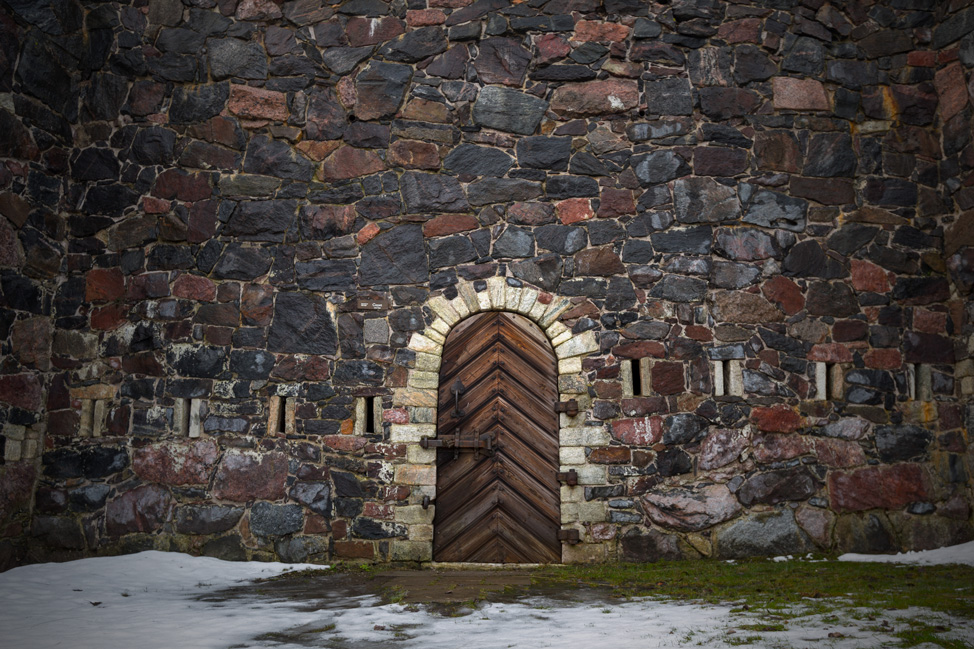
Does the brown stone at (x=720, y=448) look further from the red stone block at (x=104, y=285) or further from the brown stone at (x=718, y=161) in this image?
the red stone block at (x=104, y=285)

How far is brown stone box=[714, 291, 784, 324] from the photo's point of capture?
251 inches

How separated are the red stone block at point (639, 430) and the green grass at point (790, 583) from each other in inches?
38.9

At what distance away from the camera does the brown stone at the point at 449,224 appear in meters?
6.54

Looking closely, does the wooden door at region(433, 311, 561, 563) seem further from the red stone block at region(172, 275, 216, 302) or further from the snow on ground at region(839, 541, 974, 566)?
the snow on ground at region(839, 541, 974, 566)

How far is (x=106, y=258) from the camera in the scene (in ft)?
21.3

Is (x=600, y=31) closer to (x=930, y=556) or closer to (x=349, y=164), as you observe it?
(x=349, y=164)

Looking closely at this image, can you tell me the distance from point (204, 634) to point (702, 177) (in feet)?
17.4

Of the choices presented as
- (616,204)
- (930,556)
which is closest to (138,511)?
(616,204)

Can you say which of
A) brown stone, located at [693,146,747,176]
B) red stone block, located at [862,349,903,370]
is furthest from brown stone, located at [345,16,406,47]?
red stone block, located at [862,349,903,370]

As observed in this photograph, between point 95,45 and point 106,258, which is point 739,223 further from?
point 95,45

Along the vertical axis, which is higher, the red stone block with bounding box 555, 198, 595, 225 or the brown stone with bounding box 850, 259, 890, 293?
the red stone block with bounding box 555, 198, 595, 225

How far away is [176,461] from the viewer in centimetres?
613

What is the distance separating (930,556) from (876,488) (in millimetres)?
630

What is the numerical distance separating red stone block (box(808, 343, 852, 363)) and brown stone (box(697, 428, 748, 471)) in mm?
996
